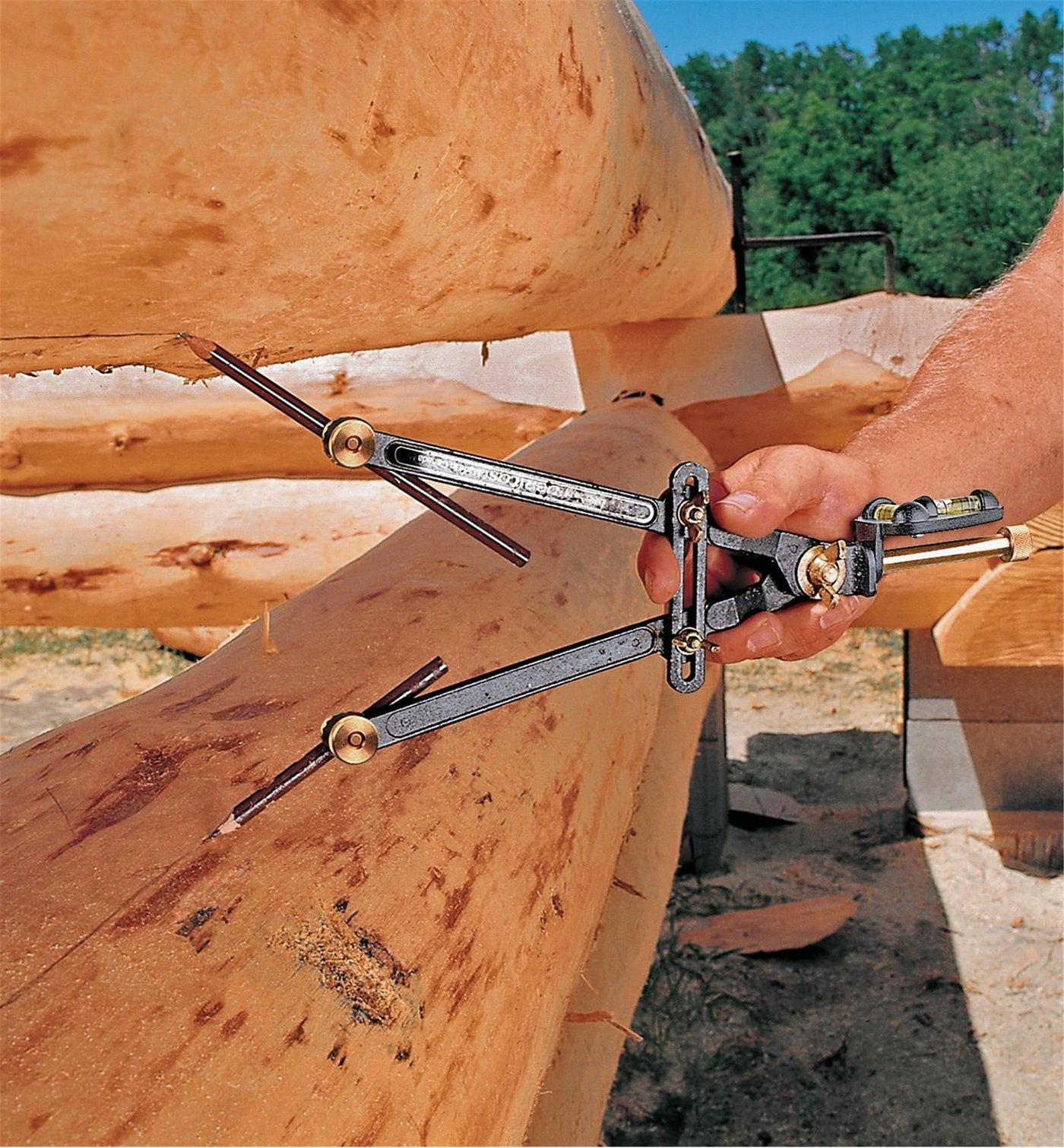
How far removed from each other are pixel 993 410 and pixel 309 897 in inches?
46.0

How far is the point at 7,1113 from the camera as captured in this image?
2.04 ft

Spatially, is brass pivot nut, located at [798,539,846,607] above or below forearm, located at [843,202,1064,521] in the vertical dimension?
below

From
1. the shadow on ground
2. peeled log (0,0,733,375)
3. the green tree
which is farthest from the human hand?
the green tree

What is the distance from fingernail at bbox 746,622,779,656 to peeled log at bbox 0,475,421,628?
7.95 feet

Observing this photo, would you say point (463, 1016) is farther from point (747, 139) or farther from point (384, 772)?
point (747, 139)

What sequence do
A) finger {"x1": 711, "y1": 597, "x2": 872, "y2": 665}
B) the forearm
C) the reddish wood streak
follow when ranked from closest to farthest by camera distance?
the reddish wood streak → finger {"x1": 711, "y1": 597, "x2": 872, "y2": 665} → the forearm

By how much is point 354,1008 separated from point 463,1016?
16 cm

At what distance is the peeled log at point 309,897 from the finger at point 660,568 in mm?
266

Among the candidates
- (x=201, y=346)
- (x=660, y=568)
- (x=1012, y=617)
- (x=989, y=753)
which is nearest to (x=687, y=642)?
(x=660, y=568)

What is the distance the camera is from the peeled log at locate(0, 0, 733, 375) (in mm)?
652

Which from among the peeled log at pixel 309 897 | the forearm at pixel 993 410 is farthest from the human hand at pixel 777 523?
the peeled log at pixel 309 897

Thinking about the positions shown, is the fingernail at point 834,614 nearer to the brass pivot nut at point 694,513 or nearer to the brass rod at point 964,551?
the brass rod at point 964,551

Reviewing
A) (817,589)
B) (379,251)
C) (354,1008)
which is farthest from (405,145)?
(354,1008)

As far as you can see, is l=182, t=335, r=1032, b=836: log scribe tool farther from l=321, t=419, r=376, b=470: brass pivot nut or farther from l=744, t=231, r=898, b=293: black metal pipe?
l=744, t=231, r=898, b=293: black metal pipe
